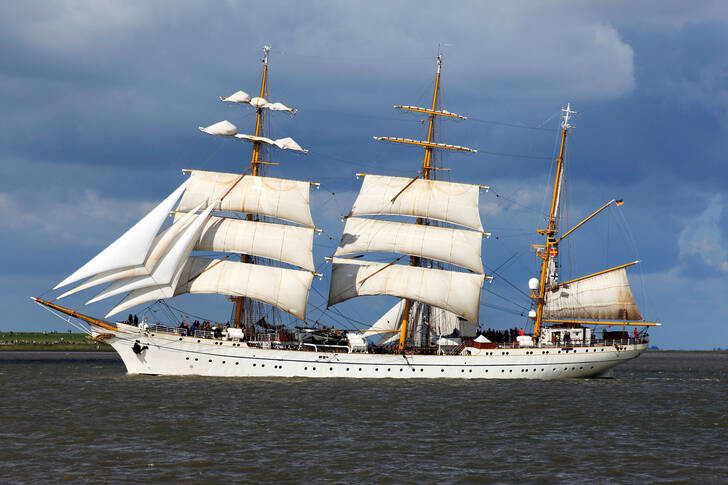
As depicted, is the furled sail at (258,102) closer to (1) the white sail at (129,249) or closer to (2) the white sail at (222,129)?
(2) the white sail at (222,129)

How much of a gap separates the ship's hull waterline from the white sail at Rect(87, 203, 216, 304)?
434cm

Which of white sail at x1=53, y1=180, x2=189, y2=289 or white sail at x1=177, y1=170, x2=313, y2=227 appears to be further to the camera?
white sail at x1=177, y1=170, x2=313, y2=227

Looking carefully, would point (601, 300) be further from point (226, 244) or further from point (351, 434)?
point (351, 434)

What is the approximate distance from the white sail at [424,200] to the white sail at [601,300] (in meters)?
10.5

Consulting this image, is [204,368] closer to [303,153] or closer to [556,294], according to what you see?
[303,153]

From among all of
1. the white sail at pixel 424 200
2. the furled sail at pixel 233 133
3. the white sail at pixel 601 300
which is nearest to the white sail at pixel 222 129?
the furled sail at pixel 233 133

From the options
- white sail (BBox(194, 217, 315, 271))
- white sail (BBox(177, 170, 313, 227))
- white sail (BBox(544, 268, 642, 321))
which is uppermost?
white sail (BBox(177, 170, 313, 227))

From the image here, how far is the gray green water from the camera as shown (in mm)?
27297

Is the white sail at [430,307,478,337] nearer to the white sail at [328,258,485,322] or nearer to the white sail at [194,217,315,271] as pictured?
the white sail at [328,258,485,322]

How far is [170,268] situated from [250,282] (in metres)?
7.99

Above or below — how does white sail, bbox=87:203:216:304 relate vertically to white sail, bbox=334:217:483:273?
below

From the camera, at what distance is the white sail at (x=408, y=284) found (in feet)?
235

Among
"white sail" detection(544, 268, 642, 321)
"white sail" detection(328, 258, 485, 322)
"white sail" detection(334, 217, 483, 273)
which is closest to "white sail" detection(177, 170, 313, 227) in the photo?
"white sail" detection(334, 217, 483, 273)

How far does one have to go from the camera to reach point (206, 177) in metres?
73.1
